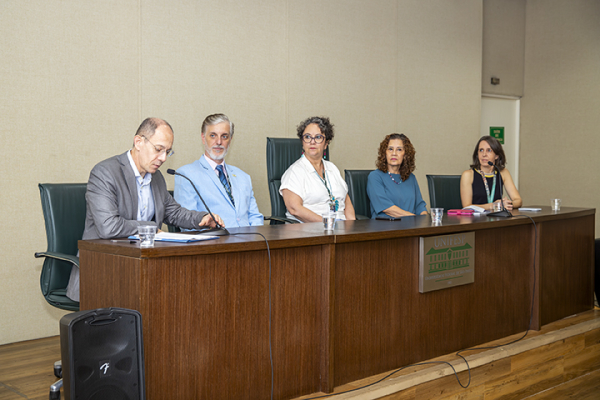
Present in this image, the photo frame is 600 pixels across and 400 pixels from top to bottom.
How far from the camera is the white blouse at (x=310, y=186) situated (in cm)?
322

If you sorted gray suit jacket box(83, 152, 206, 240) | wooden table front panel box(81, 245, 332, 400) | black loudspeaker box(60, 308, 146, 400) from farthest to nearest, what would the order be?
gray suit jacket box(83, 152, 206, 240) → wooden table front panel box(81, 245, 332, 400) → black loudspeaker box(60, 308, 146, 400)

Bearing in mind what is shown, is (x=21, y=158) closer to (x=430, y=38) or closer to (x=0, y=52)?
(x=0, y=52)

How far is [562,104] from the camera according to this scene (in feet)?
19.1

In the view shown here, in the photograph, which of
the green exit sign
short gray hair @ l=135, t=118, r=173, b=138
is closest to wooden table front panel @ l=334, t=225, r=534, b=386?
short gray hair @ l=135, t=118, r=173, b=138

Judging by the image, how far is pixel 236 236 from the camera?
6.01 ft

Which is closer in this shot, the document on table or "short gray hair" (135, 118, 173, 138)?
the document on table

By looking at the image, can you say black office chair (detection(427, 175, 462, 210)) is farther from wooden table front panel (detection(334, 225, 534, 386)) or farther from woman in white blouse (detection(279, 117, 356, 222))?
wooden table front panel (detection(334, 225, 534, 386))

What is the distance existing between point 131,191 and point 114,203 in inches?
3.9

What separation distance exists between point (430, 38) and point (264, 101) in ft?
6.80

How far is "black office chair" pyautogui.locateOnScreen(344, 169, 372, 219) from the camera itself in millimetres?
3514

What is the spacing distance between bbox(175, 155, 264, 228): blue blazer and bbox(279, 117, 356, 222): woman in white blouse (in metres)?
0.28

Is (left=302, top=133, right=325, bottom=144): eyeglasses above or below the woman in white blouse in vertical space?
above

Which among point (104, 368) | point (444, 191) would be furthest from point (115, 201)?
point (444, 191)

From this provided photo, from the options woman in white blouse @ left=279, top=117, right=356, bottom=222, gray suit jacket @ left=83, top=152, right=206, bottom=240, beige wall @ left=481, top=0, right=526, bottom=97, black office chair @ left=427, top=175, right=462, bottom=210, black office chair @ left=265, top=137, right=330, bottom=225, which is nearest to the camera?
gray suit jacket @ left=83, top=152, right=206, bottom=240
